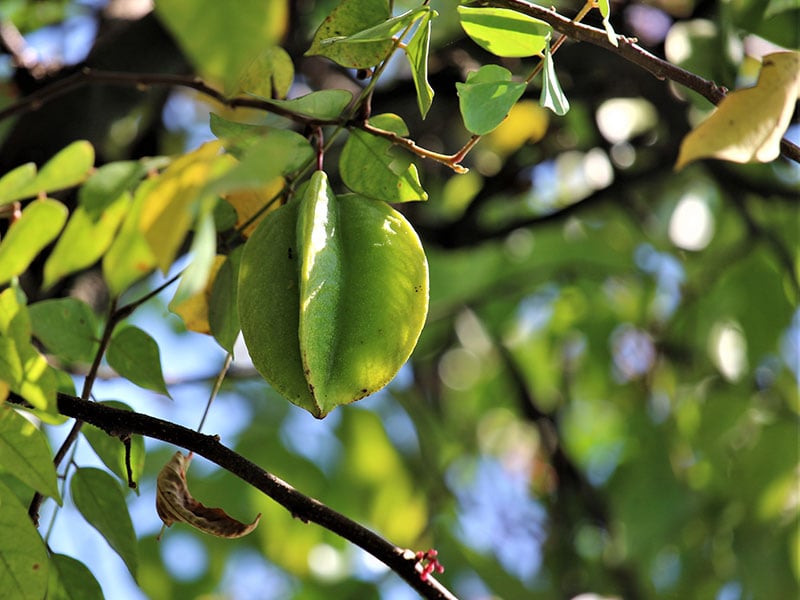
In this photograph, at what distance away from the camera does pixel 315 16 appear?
8.02 feet

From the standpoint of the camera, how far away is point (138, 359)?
114 cm

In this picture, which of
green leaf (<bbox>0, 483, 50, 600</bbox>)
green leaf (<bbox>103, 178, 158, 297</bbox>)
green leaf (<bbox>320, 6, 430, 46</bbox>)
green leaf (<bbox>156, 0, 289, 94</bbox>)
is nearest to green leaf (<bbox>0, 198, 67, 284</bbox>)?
green leaf (<bbox>103, 178, 158, 297</bbox>)

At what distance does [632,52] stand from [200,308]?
582 mm

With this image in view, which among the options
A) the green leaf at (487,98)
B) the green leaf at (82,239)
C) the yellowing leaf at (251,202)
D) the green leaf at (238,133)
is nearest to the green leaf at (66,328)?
the green leaf at (82,239)

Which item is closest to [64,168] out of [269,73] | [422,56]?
[269,73]

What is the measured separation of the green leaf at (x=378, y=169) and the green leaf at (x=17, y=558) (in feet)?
1.55

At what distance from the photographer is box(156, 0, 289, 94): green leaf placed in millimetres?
501

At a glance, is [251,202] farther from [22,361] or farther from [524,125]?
[524,125]

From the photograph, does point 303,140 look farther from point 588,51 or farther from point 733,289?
point 733,289

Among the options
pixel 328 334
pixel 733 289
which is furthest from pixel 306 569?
pixel 328 334

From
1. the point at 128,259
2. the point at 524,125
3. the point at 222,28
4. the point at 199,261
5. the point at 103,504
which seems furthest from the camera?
the point at 524,125

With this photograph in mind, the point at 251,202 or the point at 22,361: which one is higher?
the point at 22,361

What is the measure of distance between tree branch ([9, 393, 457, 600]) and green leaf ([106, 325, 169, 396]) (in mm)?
177

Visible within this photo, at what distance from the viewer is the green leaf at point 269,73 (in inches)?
44.9
